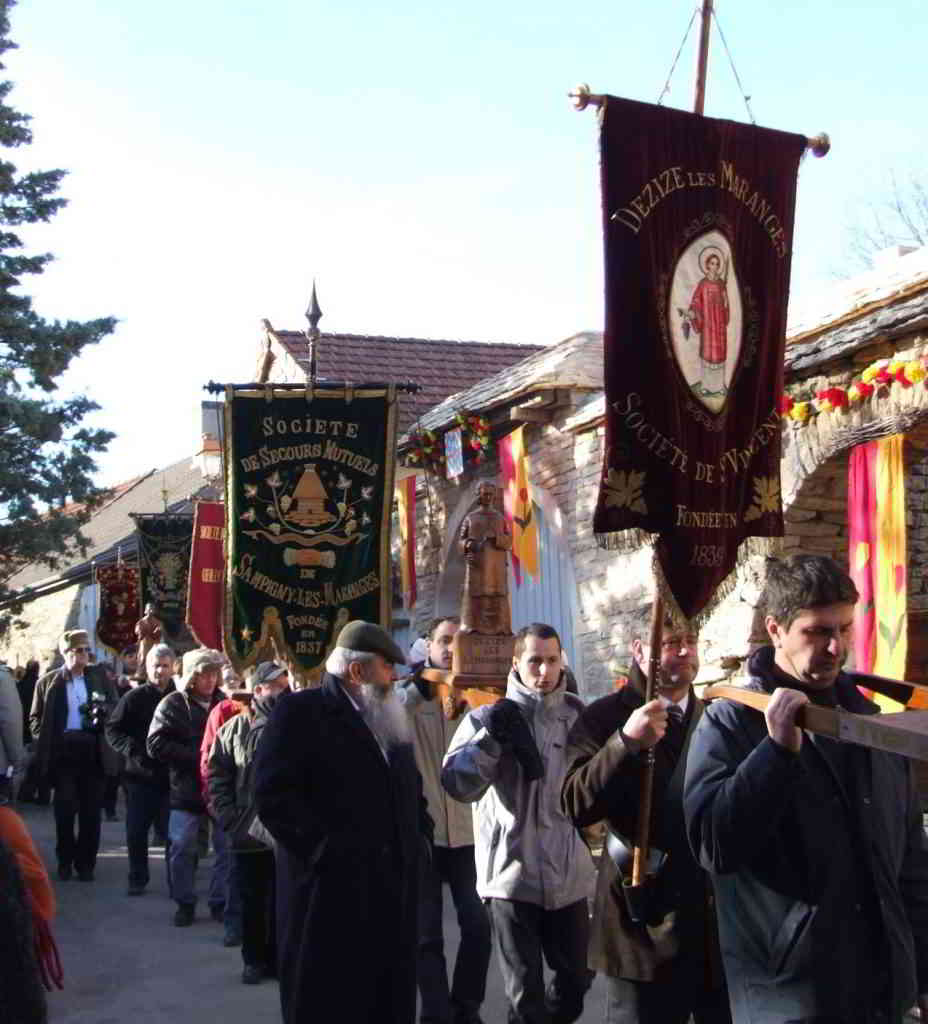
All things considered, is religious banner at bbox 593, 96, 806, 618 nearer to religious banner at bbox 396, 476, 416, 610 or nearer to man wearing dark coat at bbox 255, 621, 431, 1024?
man wearing dark coat at bbox 255, 621, 431, 1024

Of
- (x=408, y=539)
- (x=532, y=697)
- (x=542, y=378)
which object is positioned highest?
(x=542, y=378)

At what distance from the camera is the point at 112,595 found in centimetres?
2280

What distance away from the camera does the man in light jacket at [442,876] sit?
6.86 metres

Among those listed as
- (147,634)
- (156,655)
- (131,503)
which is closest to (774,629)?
(156,655)

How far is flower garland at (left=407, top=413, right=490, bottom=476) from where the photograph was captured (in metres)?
15.4

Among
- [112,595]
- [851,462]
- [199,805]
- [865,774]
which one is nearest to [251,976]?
[199,805]

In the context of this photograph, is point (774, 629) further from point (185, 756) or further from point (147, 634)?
point (147, 634)

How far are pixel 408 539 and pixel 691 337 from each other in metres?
11.0

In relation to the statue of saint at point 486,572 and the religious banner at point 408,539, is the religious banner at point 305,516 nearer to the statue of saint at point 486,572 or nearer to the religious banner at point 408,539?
the statue of saint at point 486,572

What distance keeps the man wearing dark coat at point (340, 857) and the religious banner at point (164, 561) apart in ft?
49.8

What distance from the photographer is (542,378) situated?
13953 millimetres

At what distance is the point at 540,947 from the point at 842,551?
Answer: 5.46 meters

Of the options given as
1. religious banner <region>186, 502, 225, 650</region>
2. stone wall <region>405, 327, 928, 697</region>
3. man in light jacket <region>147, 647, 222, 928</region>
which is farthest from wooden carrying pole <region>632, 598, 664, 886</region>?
religious banner <region>186, 502, 225, 650</region>

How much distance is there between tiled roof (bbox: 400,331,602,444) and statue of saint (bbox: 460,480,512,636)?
4823 mm
